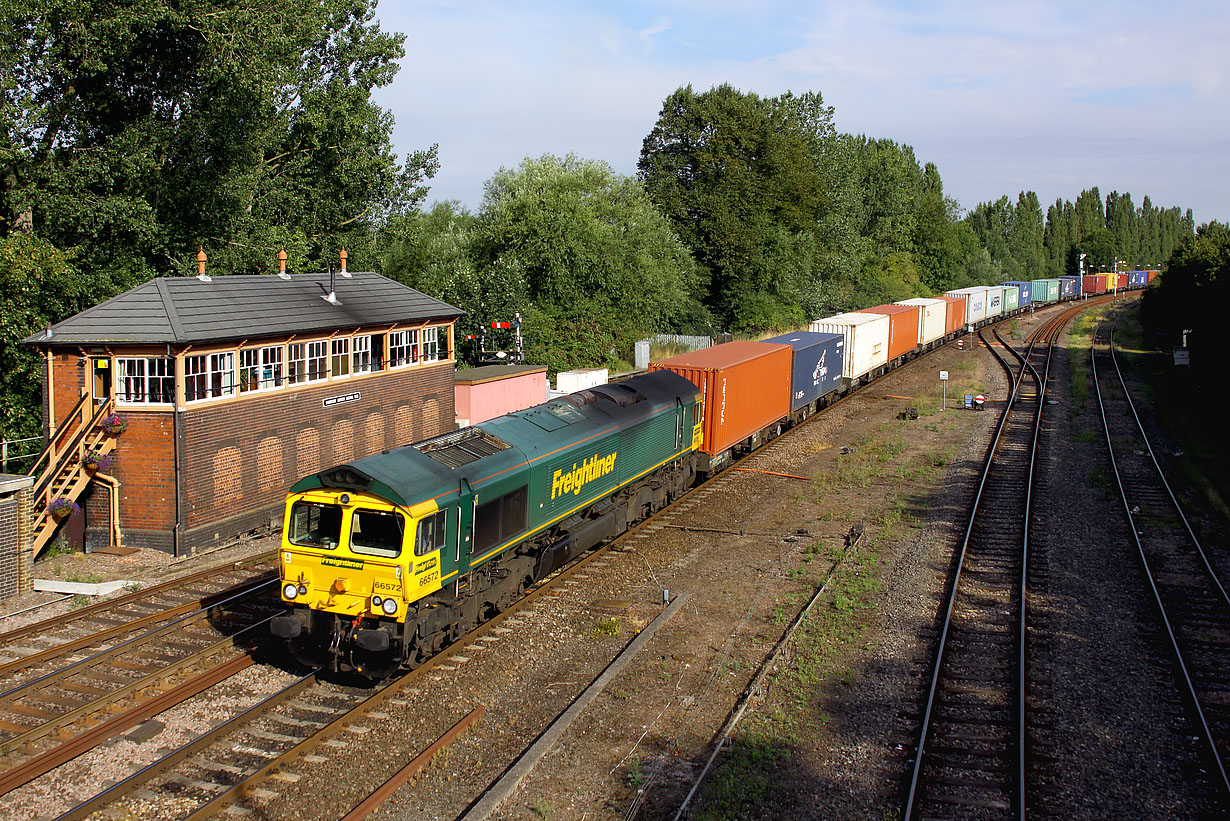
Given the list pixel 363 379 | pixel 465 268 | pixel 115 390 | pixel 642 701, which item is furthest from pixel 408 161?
pixel 642 701

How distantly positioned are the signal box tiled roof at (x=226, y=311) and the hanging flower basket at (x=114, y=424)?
1.69 meters

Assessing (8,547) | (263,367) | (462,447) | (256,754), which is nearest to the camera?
(256,754)

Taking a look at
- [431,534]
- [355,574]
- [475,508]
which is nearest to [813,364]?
[475,508]

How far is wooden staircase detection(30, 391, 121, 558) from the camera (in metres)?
18.9

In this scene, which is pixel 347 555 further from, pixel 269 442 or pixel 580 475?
pixel 269 442

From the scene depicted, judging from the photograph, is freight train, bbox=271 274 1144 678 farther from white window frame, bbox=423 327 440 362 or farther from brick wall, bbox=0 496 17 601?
white window frame, bbox=423 327 440 362

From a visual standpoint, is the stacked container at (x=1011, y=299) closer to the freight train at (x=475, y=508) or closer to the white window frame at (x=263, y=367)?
the freight train at (x=475, y=508)

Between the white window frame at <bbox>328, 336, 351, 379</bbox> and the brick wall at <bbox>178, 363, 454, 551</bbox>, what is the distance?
39 centimetres

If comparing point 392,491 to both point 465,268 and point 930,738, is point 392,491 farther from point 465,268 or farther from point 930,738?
point 465,268

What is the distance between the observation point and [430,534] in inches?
506

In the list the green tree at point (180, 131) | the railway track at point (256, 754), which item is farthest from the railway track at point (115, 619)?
the green tree at point (180, 131)

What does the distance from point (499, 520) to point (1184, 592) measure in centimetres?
1374

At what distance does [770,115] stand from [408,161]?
106ft

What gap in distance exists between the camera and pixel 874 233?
291 ft
